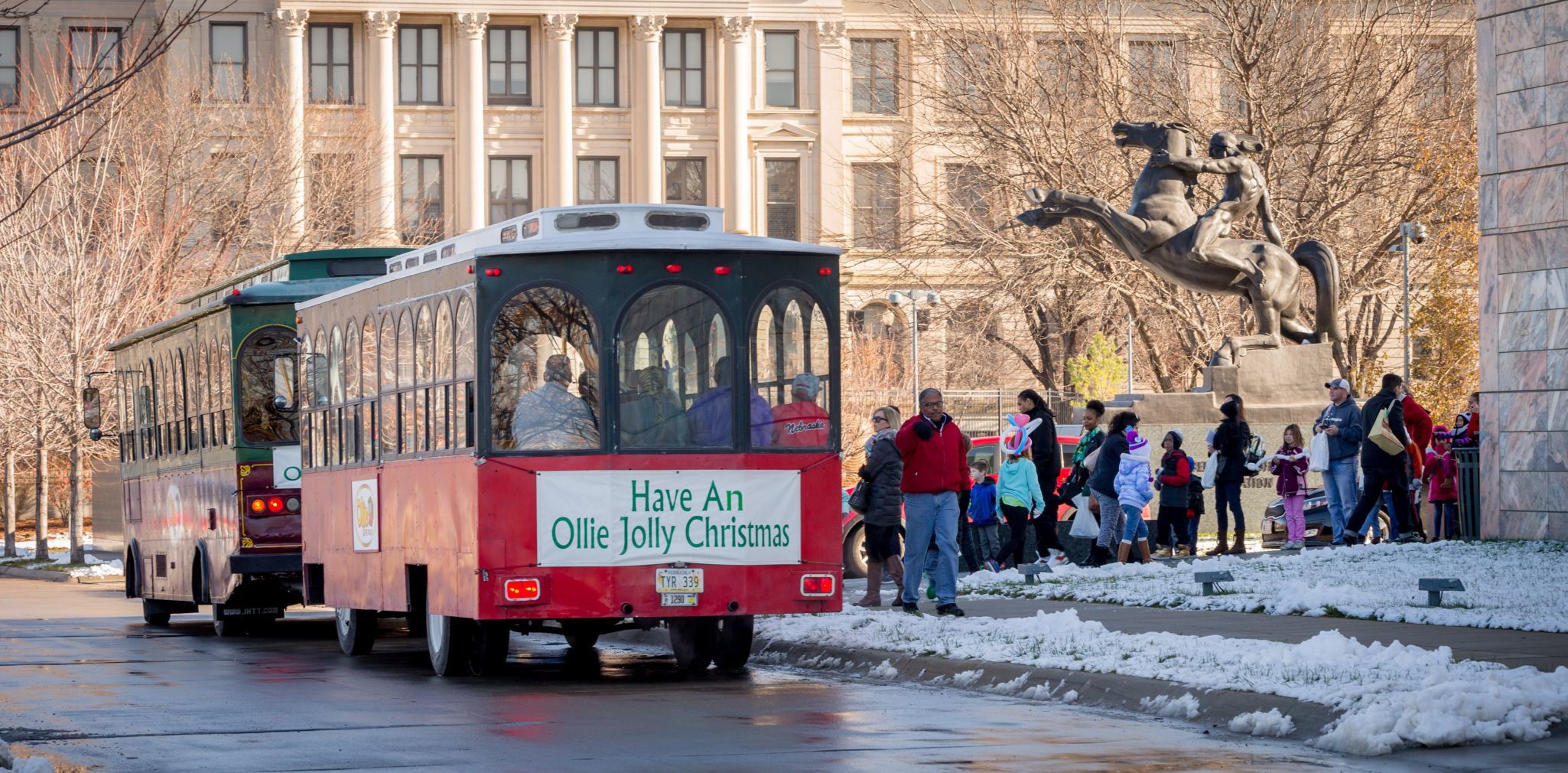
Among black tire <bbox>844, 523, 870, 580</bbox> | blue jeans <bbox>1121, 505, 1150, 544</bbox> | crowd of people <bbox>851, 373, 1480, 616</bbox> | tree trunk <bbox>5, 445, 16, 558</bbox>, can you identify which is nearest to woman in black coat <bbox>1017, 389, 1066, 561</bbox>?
crowd of people <bbox>851, 373, 1480, 616</bbox>

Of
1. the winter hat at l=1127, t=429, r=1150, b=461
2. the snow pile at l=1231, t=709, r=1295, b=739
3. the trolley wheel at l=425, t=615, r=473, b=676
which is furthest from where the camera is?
the winter hat at l=1127, t=429, r=1150, b=461

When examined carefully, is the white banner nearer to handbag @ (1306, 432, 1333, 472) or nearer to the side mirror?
handbag @ (1306, 432, 1333, 472)

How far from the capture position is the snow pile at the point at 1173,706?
12.5 metres

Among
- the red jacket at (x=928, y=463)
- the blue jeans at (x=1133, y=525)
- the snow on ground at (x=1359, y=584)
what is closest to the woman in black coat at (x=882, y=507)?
the red jacket at (x=928, y=463)

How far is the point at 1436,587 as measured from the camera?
16656mm

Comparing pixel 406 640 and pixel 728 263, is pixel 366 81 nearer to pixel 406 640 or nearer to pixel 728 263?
pixel 406 640

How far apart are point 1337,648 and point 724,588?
4121 millimetres

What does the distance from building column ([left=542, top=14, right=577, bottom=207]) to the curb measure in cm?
7036

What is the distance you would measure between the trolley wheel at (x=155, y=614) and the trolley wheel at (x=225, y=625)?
133cm

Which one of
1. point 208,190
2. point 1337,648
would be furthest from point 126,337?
point 208,190

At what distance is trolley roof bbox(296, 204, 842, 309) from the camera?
50.3 feet

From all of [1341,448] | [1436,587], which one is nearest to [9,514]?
[1341,448]

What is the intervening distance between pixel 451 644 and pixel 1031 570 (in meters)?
7.02

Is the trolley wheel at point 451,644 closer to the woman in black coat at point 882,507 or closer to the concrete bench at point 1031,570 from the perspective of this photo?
the woman in black coat at point 882,507
